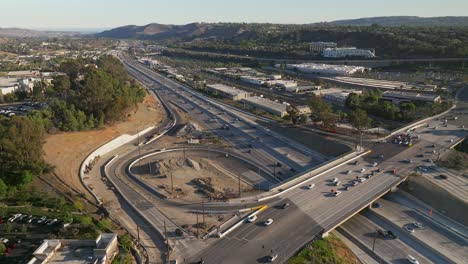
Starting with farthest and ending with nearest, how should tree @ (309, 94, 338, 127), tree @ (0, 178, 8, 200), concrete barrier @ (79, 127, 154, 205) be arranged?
1. tree @ (309, 94, 338, 127)
2. concrete barrier @ (79, 127, 154, 205)
3. tree @ (0, 178, 8, 200)

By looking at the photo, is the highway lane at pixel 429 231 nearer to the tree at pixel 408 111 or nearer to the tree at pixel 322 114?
the tree at pixel 322 114

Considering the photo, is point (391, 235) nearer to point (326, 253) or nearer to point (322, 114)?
point (326, 253)

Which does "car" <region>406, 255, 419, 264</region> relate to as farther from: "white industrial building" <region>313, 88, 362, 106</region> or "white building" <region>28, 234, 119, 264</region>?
"white industrial building" <region>313, 88, 362, 106</region>

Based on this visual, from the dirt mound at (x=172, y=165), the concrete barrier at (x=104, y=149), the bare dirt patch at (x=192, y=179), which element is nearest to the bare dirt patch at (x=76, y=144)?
the concrete barrier at (x=104, y=149)

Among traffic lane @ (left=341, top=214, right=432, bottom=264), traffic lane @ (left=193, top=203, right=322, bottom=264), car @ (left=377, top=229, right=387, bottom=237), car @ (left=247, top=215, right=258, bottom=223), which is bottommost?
traffic lane @ (left=341, top=214, right=432, bottom=264)

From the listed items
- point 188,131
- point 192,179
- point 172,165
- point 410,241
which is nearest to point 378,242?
point 410,241

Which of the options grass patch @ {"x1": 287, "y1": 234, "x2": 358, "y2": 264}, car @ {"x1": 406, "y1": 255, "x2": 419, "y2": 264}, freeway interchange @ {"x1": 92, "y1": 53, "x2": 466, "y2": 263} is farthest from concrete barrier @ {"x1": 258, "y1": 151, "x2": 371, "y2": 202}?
car @ {"x1": 406, "y1": 255, "x2": 419, "y2": 264}

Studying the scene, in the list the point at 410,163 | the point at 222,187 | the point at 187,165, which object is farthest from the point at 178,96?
the point at 410,163
